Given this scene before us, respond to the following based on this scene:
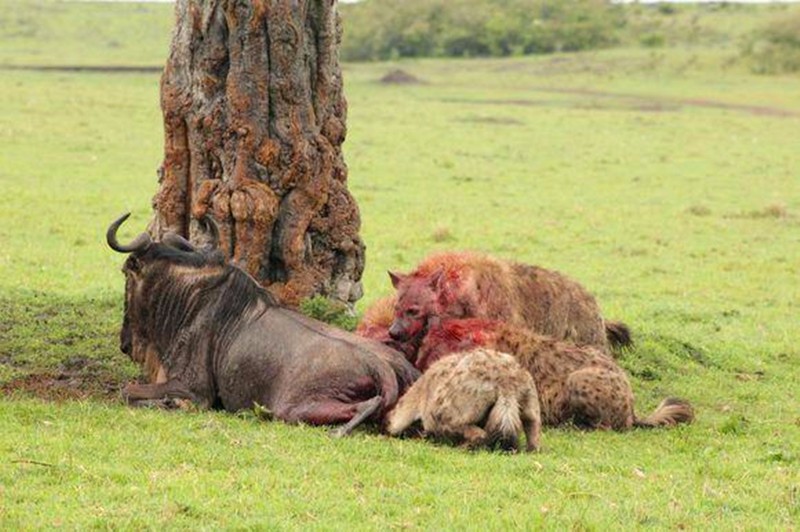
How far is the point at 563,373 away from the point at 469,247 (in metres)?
9.07

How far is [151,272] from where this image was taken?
922 cm

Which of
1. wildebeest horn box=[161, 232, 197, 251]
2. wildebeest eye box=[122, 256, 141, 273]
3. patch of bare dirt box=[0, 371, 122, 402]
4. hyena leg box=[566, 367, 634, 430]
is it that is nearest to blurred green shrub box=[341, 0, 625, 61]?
patch of bare dirt box=[0, 371, 122, 402]

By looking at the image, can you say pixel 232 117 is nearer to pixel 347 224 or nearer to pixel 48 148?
pixel 347 224

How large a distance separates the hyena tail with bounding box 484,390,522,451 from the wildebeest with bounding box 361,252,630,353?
1.45 meters

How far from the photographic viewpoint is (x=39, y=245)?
17219 mm

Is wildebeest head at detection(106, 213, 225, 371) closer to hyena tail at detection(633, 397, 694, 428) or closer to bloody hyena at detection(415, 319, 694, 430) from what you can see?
bloody hyena at detection(415, 319, 694, 430)

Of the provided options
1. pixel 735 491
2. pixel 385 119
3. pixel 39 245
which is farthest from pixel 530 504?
pixel 385 119

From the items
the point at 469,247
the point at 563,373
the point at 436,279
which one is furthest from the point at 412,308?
the point at 469,247

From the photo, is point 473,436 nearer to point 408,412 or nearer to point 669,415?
point 408,412

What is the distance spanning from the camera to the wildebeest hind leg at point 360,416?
8011mm

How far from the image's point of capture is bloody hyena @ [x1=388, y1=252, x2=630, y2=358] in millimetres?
9195

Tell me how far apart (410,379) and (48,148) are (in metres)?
19.0

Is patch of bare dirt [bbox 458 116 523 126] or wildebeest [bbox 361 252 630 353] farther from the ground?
wildebeest [bbox 361 252 630 353]

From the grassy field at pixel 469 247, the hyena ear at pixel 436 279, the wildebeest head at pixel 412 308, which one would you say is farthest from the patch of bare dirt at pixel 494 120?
the wildebeest head at pixel 412 308
